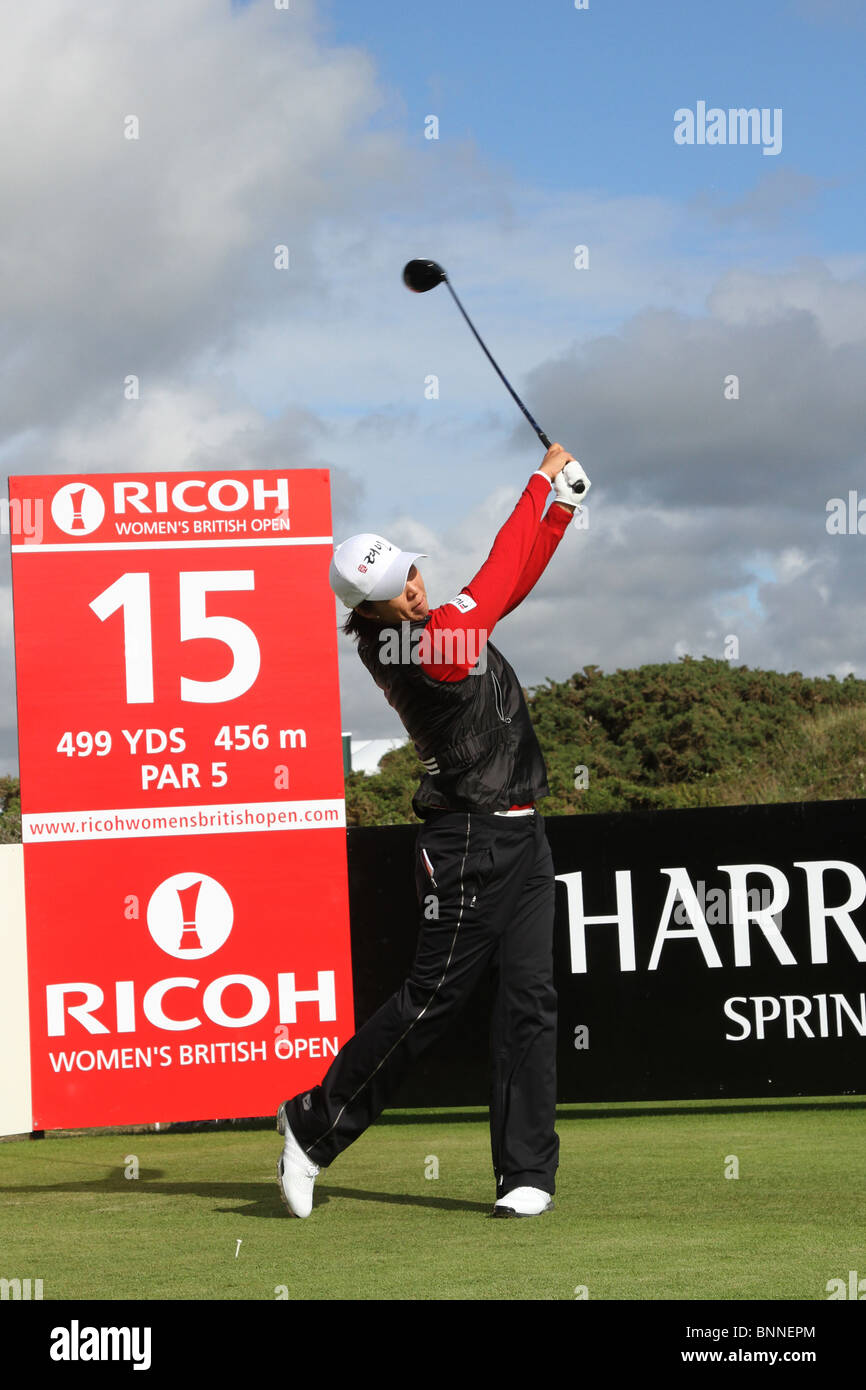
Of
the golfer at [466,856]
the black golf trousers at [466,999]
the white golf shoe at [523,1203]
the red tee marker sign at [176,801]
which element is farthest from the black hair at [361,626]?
the red tee marker sign at [176,801]

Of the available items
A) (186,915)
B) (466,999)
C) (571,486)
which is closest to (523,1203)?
(466,999)

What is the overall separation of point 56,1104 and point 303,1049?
1.10 meters

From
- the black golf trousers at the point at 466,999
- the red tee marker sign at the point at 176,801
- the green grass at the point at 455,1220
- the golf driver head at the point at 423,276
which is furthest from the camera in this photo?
the red tee marker sign at the point at 176,801

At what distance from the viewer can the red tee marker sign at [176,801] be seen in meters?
6.58

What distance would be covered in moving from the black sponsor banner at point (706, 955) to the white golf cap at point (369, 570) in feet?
8.85

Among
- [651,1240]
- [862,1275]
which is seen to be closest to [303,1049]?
[651,1240]

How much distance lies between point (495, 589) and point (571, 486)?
0.43 meters

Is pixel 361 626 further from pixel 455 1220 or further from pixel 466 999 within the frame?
pixel 455 1220

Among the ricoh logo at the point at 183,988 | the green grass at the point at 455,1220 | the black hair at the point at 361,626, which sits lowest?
the green grass at the point at 455,1220

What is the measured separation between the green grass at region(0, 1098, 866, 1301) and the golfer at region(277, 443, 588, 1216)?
0.79 feet

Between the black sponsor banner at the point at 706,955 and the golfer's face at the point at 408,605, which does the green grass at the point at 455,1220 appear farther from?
the golfer's face at the point at 408,605

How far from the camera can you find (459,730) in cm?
450

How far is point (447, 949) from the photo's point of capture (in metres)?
4.45
